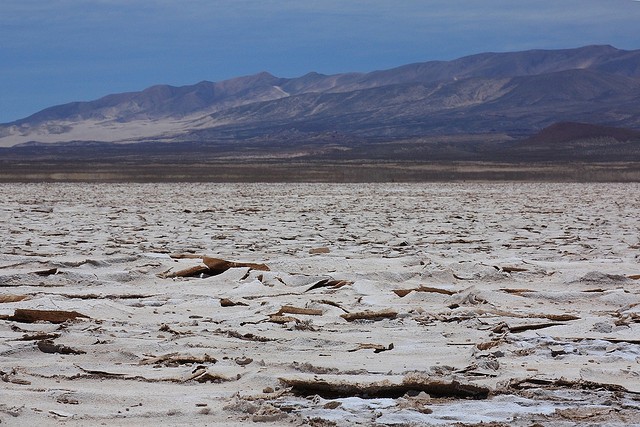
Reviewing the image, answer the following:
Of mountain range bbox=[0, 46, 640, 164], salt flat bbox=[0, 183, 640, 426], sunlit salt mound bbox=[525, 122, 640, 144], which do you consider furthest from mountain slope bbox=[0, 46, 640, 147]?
salt flat bbox=[0, 183, 640, 426]

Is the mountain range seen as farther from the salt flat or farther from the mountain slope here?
the salt flat

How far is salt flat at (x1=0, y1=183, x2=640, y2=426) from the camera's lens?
10.9ft

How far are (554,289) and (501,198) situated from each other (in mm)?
11706

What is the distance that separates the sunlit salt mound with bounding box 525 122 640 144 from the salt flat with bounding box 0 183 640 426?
5936 centimetres

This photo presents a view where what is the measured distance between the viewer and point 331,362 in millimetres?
3967

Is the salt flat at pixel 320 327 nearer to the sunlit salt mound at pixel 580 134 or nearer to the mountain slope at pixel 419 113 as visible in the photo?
the sunlit salt mound at pixel 580 134

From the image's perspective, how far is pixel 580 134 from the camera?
71812mm

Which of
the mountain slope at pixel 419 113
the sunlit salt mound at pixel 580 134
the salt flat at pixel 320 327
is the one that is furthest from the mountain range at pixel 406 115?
the salt flat at pixel 320 327

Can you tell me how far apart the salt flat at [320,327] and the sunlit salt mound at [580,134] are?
Answer: 195 feet

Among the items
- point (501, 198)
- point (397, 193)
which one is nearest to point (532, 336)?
point (501, 198)

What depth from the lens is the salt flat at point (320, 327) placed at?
3.32 meters

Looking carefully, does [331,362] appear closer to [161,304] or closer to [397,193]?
[161,304]

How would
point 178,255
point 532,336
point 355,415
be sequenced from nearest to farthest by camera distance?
point 355,415, point 532,336, point 178,255

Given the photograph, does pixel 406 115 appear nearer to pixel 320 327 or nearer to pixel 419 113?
pixel 419 113
